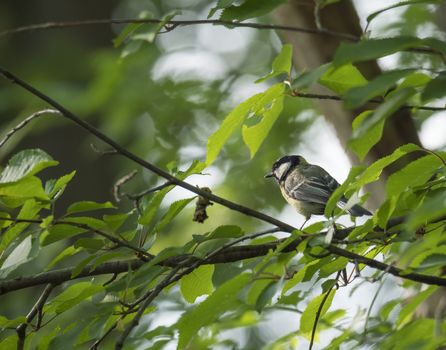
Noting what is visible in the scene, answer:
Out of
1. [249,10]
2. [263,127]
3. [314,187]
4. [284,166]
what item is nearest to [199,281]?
[263,127]

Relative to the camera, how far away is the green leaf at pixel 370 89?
130cm

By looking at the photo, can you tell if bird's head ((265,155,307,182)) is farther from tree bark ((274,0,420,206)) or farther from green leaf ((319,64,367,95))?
green leaf ((319,64,367,95))

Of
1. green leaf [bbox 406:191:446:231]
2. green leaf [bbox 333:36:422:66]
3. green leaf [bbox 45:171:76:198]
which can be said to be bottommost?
green leaf [bbox 45:171:76:198]

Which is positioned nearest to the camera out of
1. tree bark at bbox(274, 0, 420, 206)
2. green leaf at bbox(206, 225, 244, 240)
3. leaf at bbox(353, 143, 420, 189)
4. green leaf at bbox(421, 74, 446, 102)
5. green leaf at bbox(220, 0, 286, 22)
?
green leaf at bbox(421, 74, 446, 102)

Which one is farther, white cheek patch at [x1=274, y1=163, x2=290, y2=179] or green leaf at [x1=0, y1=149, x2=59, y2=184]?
white cheek patch at [x1=274, y1=163, x2=290, y2=179]

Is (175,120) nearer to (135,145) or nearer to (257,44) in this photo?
(135,145)

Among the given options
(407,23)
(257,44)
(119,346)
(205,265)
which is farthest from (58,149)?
(119,346)

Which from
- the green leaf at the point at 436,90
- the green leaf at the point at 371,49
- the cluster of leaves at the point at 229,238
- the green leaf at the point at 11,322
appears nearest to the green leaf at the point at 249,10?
the cluster of leaves at the point at 229,238

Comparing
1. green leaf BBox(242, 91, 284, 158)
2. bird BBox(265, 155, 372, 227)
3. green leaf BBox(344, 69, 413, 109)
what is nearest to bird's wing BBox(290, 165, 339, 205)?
bird BBox(265, 155, 372, 227)

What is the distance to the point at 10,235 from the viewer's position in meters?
1.95

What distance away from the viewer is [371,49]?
138cm

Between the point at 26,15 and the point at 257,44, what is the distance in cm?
234

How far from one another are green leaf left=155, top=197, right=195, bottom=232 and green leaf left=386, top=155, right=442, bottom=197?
1.72ft

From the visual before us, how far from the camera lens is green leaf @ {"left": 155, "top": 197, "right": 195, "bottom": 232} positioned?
1.96 m
